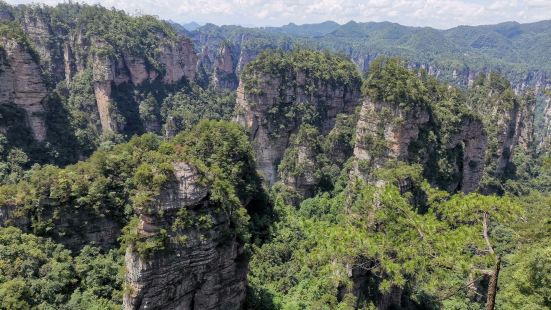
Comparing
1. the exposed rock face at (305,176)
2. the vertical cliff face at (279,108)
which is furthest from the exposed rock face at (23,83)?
the exposed rock face at (305,176)

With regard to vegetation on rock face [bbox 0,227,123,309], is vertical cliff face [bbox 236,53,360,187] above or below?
above

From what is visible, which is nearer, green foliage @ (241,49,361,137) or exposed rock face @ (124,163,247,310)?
exposed rock face @ (124,163,247,310)

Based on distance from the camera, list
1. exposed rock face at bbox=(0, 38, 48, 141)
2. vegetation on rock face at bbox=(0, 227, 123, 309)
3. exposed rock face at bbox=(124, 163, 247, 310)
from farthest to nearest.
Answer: exposed rock face at bbox=(0, 38, 48, 141)
vegetation on rock face at bbox=(0, 227, 123, 309)
exposed rock face at bbox=(124, 163, 247, 310)

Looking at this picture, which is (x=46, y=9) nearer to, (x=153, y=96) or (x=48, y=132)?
(x=153, y=96)

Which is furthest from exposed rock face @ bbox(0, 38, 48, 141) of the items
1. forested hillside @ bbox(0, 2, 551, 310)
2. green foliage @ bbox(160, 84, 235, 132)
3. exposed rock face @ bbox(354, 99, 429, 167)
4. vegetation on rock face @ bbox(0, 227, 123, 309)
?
exposed rock face @ bbox(354, 99, 429, 167)

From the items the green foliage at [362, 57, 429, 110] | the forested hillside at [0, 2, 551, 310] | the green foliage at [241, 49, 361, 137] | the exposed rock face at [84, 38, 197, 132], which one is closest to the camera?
the forested hillside at [0, 2, 551, 310]

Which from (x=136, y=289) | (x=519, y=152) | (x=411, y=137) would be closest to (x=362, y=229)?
(x=136, y=289)

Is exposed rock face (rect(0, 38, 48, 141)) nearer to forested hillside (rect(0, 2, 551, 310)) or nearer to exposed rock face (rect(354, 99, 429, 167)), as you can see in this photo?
forested hillside (rect(0, 2, 551, 310))
